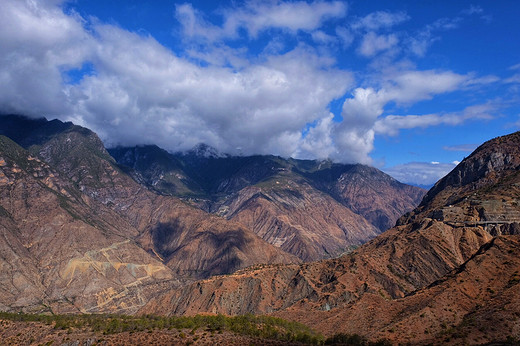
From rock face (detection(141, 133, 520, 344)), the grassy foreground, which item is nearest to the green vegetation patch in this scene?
the grassy foreground

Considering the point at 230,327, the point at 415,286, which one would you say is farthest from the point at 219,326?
the point at 415,286

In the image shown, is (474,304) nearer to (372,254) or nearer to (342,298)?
(342,298)

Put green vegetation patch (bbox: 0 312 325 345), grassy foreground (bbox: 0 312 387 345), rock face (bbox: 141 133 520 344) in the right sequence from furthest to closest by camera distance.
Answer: green vegetation patch (bbox: 0 312 325 345), grassy foreground (bbox: 0 312 387 345), rock face (bbox: 141 133 520 344)

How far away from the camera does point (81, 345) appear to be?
73812 mm

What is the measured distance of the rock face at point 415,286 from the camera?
71125 mm

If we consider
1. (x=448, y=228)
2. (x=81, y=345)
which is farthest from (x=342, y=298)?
(x=81, y=345)

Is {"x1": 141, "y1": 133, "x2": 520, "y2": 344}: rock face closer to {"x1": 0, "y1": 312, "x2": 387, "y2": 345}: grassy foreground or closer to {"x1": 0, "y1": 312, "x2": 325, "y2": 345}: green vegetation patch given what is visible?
{"x1": 0, "y1": 312, "x2": 387, "y2": 345}: grassy foreground

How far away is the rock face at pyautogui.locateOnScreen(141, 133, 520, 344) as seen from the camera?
233 feet

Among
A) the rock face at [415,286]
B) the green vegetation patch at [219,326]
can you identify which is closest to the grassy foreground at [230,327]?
the green vegetation patch at [219,326]

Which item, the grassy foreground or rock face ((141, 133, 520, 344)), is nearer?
rock face ((141, 133, 520, 344))

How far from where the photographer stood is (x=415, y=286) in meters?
123

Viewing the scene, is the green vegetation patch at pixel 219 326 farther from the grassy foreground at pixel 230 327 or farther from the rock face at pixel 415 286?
the rock face at pixel 415 286

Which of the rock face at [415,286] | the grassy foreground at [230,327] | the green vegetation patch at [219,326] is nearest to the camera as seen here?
A: the rock face at [415,286]

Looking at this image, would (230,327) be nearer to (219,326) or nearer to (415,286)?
(219,326)
